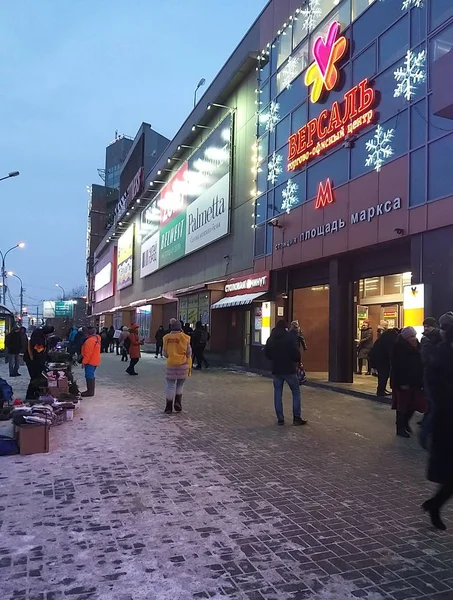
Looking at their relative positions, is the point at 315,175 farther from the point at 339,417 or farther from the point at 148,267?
the point at 148,267

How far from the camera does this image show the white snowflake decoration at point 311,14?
16.1m

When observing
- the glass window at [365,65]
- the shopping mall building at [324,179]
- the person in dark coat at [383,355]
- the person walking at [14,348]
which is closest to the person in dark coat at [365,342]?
the shopping mall building at [324,179]

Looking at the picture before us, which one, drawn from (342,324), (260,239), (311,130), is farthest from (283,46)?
(342,324)

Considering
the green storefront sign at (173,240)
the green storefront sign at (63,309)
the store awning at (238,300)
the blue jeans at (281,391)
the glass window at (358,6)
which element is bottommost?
the blue jeans at (281,391)

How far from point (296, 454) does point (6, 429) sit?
449 centimetres

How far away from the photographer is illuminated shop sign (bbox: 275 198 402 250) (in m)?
12.2

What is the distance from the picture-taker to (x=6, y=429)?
788 cm

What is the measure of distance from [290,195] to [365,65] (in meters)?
4.86

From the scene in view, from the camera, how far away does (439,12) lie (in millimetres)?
10922

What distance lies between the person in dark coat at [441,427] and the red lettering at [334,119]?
11493 mm

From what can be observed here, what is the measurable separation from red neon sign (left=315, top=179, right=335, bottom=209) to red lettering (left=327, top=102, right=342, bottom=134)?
1475 mm

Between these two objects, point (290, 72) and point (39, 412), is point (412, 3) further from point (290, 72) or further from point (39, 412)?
point (39, 412)

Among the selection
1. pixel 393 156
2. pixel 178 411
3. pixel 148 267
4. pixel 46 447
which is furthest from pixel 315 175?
pixel 148 267

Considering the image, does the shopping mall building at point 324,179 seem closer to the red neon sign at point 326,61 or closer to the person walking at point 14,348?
the red neon sign at point 326,61
